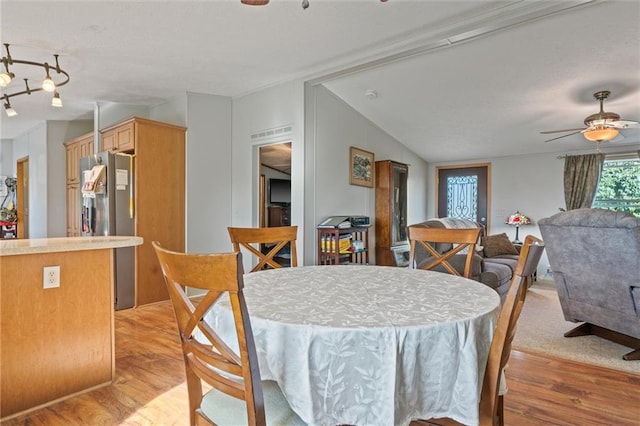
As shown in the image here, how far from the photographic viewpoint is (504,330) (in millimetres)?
1039

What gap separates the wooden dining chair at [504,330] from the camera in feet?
3.35

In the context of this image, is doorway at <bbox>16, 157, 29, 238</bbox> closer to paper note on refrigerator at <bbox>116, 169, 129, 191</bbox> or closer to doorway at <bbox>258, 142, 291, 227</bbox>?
paper note on refrigerator at <bbox>116, 169, 129, 191</bbox>

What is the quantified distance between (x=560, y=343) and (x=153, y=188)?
166 inches

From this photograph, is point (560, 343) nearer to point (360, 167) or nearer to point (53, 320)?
point (360, 167)

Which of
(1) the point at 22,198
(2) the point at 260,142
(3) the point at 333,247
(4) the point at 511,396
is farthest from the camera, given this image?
(1) the point at 22,198

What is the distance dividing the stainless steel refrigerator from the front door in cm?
577

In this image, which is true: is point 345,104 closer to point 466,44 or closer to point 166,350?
point 466,44

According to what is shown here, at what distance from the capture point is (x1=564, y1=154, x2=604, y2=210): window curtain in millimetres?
5797

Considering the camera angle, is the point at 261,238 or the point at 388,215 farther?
the point at 388,215

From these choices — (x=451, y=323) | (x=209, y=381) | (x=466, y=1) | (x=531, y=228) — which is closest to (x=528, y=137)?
(x=531, y=228)

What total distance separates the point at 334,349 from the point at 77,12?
9.73ft

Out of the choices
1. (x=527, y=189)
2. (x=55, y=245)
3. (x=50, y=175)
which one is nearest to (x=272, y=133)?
(x=55, y=245)

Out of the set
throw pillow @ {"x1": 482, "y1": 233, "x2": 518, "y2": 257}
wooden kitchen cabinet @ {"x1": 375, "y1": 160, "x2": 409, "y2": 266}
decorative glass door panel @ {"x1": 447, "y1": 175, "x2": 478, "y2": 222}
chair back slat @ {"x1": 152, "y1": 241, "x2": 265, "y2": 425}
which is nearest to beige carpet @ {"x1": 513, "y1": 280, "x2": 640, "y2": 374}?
throw pillow @ {"x1": 482, "y1": 233, "x2": 518, "y2": 257}

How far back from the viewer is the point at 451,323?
1.00 meters
